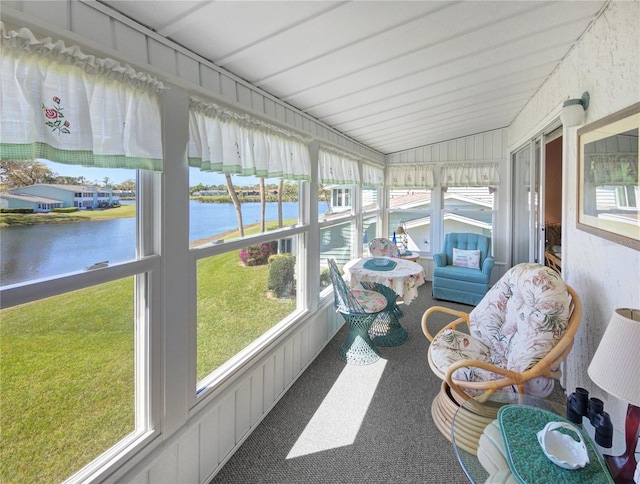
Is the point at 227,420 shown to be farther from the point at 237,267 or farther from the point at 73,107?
the point at 73,107

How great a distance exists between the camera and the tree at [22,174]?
1.05 meters

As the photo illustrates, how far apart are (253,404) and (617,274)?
85.8 inches

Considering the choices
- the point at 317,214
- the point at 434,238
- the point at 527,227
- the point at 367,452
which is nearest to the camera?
the point at 367,452

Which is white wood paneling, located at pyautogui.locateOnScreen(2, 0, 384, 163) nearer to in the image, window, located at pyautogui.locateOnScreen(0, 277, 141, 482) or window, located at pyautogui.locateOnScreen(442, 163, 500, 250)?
window, located at pyautogui.locateOnScreen(0, 277, 141, 482)

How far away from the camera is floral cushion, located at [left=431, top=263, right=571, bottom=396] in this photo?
6.17 ft

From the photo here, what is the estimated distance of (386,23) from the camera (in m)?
1.63

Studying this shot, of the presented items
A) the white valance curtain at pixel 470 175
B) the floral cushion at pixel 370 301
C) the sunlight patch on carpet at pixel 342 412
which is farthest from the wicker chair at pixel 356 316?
the white valance curtain at pixel 470 175

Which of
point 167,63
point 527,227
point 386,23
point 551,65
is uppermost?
point 551,65

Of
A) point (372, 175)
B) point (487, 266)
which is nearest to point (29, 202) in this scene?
point (372, 175)

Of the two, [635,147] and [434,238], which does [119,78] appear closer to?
[635,147]

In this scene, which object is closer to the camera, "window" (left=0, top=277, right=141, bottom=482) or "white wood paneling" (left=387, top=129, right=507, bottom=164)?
"window" (left=0, top=277, right=141, bottom=482)

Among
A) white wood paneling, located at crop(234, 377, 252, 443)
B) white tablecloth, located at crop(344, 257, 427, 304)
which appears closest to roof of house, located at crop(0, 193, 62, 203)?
white wood paneling, located at crop(234, 377, 252, 443)

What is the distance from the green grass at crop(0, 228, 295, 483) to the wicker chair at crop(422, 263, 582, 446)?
165cm

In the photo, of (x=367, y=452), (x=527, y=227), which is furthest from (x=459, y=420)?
(x=527, y=227)
